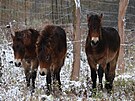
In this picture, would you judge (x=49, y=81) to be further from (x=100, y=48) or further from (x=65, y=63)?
(x=65, y=63)

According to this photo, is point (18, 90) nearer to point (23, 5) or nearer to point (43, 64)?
point (43, 64)

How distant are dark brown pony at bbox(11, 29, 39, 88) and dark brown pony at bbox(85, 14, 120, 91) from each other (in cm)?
127

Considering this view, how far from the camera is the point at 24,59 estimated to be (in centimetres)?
787

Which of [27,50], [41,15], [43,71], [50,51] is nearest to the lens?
[43,71]

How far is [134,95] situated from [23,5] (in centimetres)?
1023

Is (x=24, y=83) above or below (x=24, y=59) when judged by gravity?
below

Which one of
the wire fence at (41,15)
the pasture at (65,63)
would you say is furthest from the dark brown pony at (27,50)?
the wire fence at (41,15)

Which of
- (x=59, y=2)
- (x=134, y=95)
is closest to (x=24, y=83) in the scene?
(x=134, y=95)

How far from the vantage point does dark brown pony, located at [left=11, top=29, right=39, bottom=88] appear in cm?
751

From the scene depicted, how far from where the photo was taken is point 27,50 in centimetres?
778

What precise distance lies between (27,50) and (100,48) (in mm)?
1635

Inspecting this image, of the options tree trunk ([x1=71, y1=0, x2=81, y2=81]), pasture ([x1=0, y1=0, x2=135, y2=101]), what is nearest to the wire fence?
pasture ([x1=0, y1=0, x2=135, y2=101])

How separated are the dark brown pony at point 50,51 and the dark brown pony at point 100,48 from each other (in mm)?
630

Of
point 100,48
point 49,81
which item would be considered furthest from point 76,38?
point 49,81
